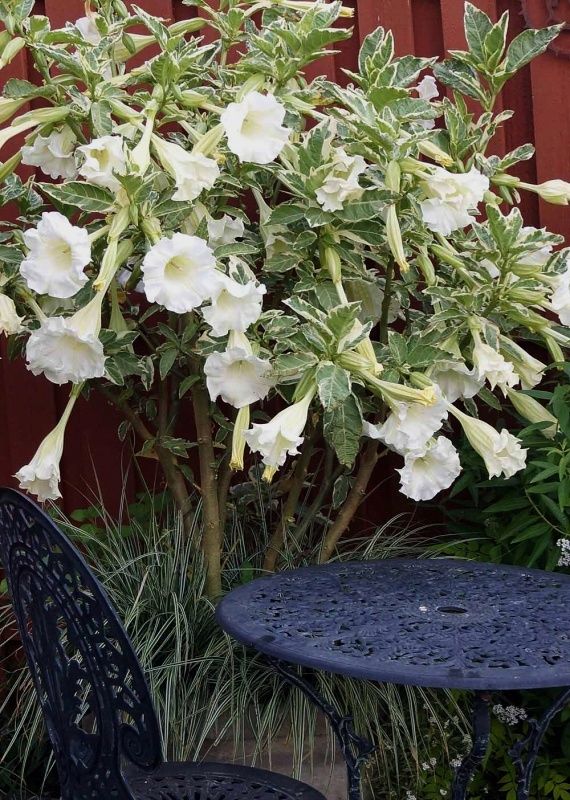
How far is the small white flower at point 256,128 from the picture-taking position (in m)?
2.10

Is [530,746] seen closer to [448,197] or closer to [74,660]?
[74,660]

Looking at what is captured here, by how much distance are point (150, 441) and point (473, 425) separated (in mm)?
855

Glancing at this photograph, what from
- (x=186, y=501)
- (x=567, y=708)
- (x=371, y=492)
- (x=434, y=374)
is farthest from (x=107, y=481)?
(x=567, y=708)

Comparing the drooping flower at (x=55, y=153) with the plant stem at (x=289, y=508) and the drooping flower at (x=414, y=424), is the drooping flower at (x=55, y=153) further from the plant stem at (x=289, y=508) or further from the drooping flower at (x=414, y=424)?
the drooping flower at (x=414, y=424)

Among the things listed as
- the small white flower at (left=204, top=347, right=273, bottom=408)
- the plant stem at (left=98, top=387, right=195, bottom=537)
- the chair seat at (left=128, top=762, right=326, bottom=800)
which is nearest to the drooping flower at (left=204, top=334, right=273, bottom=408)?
the small white flower at (left=204, top=347, right=273, bottom=408)

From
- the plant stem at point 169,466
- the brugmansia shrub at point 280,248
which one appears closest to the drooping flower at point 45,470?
the brugmansia shrub at point 280,248

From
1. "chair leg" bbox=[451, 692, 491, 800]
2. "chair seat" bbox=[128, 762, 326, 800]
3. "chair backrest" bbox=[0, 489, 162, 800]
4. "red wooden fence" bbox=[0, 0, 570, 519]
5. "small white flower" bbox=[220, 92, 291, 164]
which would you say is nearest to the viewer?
"chair backrest" bbox=[0, 489, 162, 800]

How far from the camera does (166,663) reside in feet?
7.99

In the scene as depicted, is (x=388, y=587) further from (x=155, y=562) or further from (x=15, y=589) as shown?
(x=155, y=562)

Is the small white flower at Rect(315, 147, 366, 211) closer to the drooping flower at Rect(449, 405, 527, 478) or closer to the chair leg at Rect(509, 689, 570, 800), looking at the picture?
the drooping flower at Rect(449, 405, 527, 478)

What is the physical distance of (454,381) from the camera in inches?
92.9

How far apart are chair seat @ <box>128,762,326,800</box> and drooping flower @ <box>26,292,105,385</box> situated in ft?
2.73

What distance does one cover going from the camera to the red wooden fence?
118 inches

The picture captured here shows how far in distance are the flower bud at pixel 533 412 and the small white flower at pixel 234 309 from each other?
2.28 feet
